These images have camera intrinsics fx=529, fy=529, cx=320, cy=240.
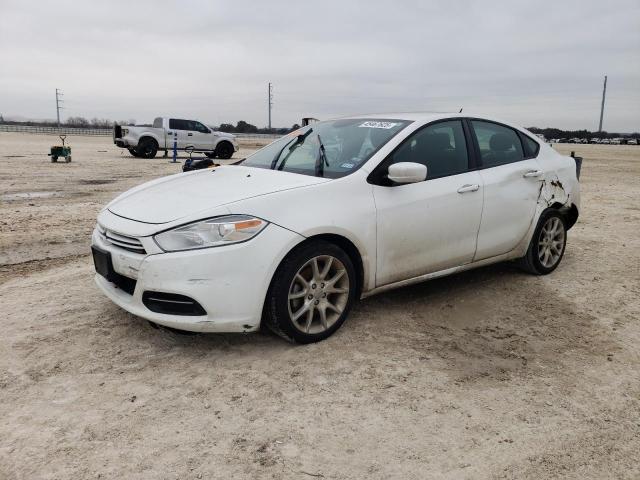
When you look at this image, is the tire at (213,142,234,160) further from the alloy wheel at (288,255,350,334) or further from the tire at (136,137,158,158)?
the alloy wheel at (288,255,350,334)

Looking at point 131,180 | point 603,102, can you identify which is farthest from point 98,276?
point 603,102

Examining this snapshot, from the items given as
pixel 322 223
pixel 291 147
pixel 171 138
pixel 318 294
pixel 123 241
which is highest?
pixel 171 138

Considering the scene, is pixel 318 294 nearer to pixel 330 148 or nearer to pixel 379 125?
pixel 330 148

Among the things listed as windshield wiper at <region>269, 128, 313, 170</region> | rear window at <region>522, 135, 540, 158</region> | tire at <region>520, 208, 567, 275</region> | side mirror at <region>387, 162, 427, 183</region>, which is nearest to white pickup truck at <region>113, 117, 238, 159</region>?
windshield wiper at <region>269, 128, 313, 170</region>

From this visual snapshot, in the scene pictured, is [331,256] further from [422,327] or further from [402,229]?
[422,327]

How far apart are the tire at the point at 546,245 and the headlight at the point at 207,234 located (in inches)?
118

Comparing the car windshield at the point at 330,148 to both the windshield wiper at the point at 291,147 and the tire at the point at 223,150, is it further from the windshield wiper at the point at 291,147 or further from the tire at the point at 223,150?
the tire at the point at 223,150

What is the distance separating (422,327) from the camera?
390 centimetres

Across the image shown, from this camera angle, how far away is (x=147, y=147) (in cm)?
2078

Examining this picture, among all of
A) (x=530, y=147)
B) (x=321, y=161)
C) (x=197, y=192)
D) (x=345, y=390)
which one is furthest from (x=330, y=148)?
(x=530, y=147)

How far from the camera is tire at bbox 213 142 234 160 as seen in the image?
22089 millimetres

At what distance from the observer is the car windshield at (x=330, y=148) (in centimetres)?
388

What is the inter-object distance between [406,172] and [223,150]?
63.9 ft

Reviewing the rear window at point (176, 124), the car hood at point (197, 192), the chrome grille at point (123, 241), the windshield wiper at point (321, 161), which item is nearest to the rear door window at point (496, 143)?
the windshield wiper at point (321, 161)
